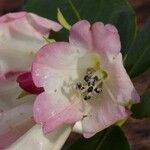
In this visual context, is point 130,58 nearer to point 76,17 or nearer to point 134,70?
point 134,70

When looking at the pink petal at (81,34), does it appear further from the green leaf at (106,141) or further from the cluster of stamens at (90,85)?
the green leaf at (106,141)

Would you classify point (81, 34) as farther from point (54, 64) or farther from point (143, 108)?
point (143, 108)

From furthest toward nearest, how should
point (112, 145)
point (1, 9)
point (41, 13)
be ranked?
point (1, 9) < point (41, 13) < point (112, 145)

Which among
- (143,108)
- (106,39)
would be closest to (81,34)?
(106,39)

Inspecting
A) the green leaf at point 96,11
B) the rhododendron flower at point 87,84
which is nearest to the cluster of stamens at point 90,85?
the rhododendron flower at point 87,84

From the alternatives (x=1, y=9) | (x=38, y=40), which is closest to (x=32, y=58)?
(x=38, y=40)

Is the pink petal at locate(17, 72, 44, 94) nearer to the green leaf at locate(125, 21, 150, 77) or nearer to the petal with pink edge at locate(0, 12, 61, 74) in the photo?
the petal with pink edge at locate(0, 12, 61, 74)
